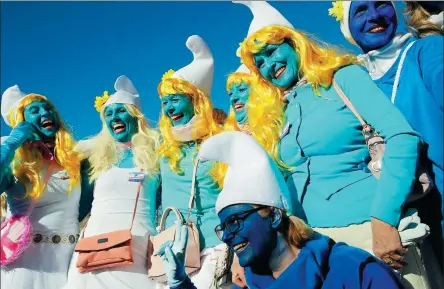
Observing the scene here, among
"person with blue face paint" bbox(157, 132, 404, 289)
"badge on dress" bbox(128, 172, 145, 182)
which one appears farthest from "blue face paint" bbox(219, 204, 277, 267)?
"badge on dress" bbox(128, 172, 145, 182)

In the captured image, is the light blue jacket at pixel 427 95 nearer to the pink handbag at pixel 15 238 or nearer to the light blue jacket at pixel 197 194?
the light blue jacket at pixel 197 194

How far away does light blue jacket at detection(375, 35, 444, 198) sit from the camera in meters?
2.62

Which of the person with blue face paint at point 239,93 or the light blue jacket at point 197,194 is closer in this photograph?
the light blue jacket at point 197,194

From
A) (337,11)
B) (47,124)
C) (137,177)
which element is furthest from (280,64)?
(47,124)

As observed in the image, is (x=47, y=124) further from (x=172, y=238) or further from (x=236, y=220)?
(x=236, y=220)

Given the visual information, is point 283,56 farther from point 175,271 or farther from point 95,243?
point 95,243

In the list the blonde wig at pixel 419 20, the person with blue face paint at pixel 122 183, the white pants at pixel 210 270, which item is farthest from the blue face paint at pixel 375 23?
the person with blue face paint at pixel 122 183

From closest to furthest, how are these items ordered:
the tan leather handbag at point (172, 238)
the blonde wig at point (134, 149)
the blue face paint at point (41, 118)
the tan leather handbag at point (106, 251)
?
the tan leather handbag at point (172, 238) < the tan leather handbag at point (106, 251) < the blonde wig at point (134, 149) < the blue face paint at point (41, 118)

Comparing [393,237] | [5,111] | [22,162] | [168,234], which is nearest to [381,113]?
[393,237]

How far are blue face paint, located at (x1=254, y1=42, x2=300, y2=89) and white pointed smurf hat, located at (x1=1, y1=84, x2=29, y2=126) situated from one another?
301cm

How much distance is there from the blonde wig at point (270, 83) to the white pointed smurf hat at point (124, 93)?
5.73 feet

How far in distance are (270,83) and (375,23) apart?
772 millimetres

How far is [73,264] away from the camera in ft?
14.3

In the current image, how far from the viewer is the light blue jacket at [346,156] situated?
2560mm
